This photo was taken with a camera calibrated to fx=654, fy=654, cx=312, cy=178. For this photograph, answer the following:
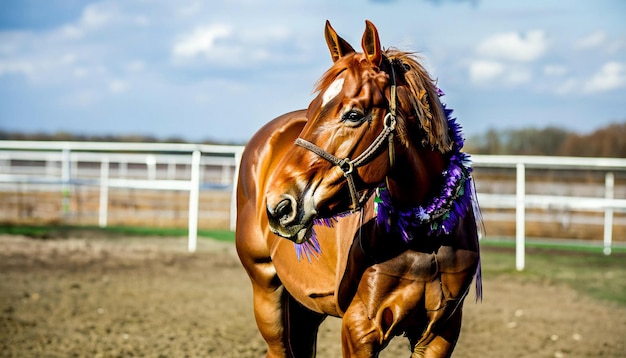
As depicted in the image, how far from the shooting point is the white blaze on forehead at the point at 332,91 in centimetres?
231

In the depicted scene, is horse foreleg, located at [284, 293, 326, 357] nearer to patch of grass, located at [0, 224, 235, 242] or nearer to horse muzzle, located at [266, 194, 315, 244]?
horse muzzle, located at [266, 194, 315, 244]

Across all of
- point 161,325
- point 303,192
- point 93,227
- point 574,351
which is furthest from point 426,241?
point 93,227

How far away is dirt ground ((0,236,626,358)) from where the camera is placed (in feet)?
17.9

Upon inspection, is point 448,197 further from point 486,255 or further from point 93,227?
point 93,227

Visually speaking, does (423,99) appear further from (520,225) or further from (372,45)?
(520,225)

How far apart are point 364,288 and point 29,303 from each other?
5440mm

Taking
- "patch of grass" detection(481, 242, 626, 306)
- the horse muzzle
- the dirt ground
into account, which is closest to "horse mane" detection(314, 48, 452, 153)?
the horse muzzle

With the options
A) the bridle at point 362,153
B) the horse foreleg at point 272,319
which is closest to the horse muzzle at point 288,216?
the bridle at point 362,153

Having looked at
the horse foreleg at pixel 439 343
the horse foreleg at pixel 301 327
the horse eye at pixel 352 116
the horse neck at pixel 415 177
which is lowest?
the horse foreleg at pixel 301 327

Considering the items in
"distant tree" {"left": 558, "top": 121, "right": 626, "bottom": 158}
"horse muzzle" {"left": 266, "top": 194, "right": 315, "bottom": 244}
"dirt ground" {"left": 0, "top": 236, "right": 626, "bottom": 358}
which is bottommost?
"dirt ground" {"left": 0, "top": 236, "right": 626, "bottom": 358}

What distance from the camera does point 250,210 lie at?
3.73m

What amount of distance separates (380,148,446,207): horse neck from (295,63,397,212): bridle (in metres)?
0.13

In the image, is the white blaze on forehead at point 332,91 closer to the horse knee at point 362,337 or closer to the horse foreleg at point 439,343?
the horse knee at point 362,337

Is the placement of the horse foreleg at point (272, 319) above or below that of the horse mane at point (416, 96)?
below
